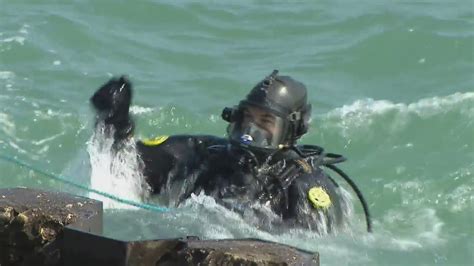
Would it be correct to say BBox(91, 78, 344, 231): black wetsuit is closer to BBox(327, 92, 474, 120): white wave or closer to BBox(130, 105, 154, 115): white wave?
BBox(130, 105, 154, 115): white wave

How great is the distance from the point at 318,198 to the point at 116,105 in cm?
112

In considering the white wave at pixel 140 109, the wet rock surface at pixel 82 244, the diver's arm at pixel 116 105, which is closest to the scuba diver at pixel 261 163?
the diver's arm at pixel 116 105

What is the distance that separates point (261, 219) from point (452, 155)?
337cm

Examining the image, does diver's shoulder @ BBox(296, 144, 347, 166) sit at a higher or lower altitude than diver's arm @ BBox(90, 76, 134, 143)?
lower

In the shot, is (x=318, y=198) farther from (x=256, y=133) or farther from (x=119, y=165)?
(x=119, y=165)

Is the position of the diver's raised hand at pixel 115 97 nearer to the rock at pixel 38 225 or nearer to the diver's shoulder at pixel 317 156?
the diver's shoulder at pixel 317 156

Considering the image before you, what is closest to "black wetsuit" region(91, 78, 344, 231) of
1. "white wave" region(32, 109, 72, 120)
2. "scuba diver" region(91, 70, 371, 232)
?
"scuba diver" region(91, 70, 371, 232)

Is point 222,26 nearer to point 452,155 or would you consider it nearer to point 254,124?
point 452,155

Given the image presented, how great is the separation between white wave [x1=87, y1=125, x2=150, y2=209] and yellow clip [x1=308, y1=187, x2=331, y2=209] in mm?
919

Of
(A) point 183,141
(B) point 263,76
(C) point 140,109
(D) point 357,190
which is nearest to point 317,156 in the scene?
(D) point 357,190

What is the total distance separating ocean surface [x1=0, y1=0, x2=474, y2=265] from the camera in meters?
6.30

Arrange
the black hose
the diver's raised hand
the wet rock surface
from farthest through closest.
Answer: the black hose → the diver's raised hand → the wet rock surface

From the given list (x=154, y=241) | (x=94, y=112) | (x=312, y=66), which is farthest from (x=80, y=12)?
(x=154, y=241)

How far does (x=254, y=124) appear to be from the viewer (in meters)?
5.74
